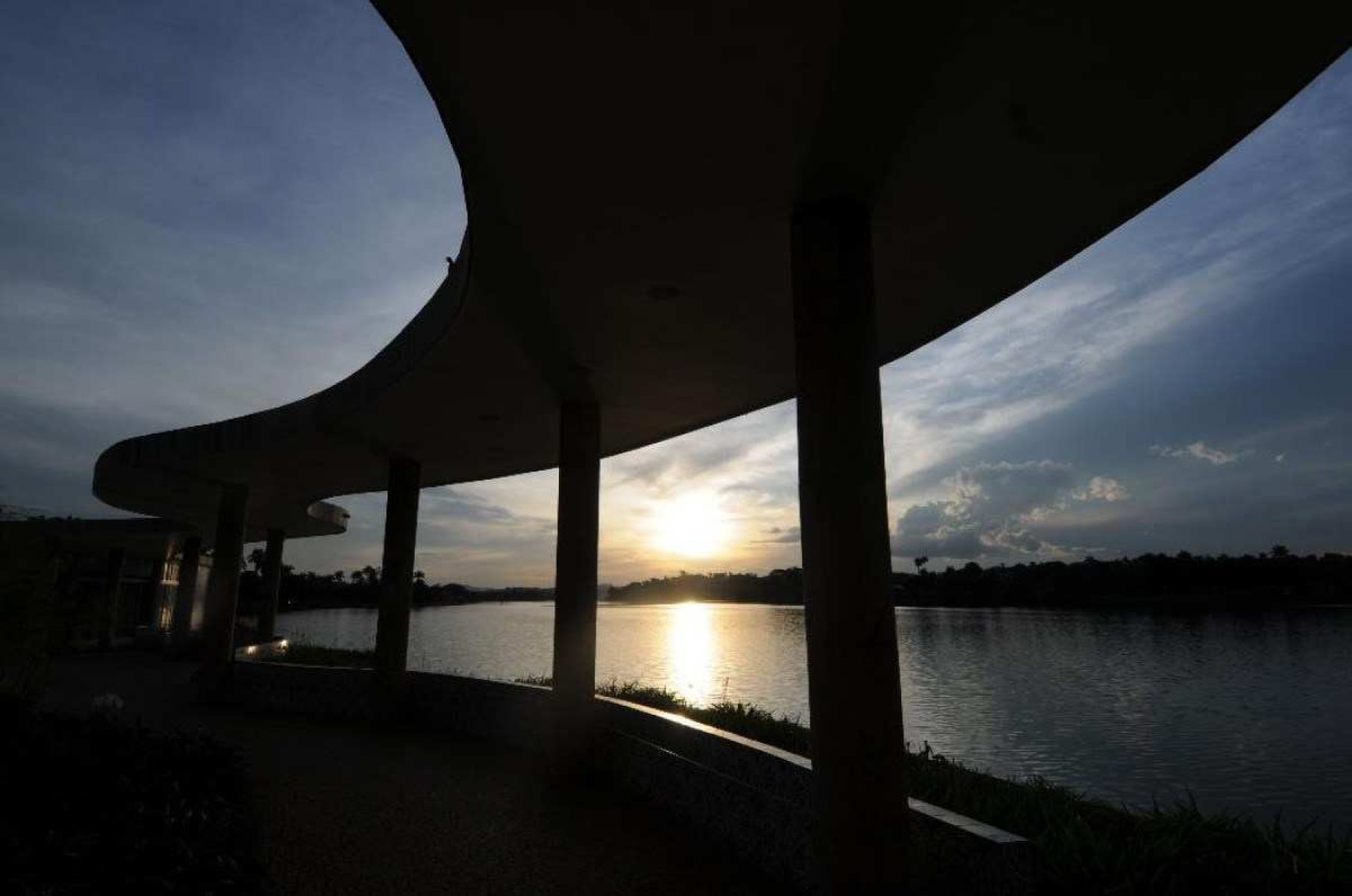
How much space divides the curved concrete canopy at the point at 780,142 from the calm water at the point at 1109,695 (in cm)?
1742

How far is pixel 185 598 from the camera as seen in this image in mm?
39531

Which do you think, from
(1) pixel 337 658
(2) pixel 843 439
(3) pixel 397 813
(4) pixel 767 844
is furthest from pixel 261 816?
(1) pixel 337 658

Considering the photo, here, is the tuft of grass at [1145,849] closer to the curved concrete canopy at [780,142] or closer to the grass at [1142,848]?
the grass at [1142,848]

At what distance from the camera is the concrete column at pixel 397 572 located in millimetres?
17672

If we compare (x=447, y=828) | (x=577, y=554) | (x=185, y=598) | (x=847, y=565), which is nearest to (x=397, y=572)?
(x=577, y=554)

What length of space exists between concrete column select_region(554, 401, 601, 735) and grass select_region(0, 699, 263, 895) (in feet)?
15.8

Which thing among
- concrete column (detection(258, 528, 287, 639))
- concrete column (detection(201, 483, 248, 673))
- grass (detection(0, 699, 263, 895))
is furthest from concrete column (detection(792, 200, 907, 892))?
concrete column (detection(258, 528, 287, 639))

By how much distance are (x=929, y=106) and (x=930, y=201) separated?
1.34 meters

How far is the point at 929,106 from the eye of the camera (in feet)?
18.2

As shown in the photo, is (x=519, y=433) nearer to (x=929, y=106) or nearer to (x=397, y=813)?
(x=397, y=813)

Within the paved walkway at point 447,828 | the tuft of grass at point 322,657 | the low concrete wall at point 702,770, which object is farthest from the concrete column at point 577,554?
the tuft of grass at point 322,657

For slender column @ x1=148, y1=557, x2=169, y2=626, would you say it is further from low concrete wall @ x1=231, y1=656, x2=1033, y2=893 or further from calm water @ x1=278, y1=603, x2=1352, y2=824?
low concrete wall @ x1=231, y1=656, x2=1033, y2=893

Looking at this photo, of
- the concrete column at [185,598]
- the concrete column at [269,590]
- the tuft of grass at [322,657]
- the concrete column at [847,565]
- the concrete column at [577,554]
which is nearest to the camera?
the concrete column at [847,565]

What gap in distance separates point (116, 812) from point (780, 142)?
8212 millimetres
